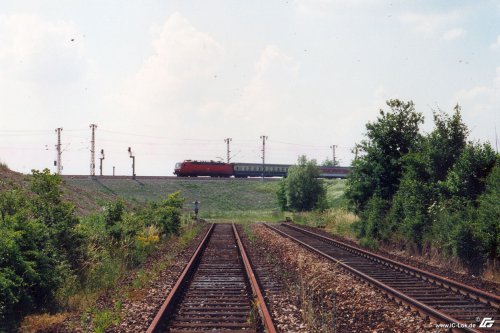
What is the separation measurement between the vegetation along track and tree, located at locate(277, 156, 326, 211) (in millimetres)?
29257

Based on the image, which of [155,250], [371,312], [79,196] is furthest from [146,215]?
[371,312]

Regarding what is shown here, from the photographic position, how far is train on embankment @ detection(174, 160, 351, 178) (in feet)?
254

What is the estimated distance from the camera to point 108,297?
10586 mm

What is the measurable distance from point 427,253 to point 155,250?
34.4 ft

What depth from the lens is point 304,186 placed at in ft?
144

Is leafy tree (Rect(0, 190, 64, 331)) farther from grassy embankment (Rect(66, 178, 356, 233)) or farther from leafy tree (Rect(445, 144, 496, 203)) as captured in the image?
grassy embankment (Rect(66, 178, 356, 233))

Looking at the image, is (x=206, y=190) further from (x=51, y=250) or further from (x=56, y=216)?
(x=51, y=250)

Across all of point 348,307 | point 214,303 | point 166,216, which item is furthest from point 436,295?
point 166,216

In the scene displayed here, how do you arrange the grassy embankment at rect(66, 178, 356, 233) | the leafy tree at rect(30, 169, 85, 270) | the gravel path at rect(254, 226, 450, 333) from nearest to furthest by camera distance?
the gravel path at rect(254, 226, 450, 333) < the leafy tree at rect(30, 169, 85, 270) < the grassy embankment at rect(66, 178, 356, 233)

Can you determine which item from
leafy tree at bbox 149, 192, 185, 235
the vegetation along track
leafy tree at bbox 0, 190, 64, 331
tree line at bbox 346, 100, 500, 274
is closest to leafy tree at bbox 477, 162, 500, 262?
tree line at bbox 346, 100, 500, 274

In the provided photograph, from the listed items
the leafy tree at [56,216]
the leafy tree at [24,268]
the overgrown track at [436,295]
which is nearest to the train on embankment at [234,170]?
the overgrown track at [436,295]

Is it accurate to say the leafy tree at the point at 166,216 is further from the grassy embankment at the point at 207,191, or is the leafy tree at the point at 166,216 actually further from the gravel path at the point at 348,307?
the grassy embankment at the point at 207,191

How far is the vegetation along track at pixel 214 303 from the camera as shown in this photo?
7977 mm

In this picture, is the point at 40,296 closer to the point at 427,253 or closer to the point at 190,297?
the point at 190,297
